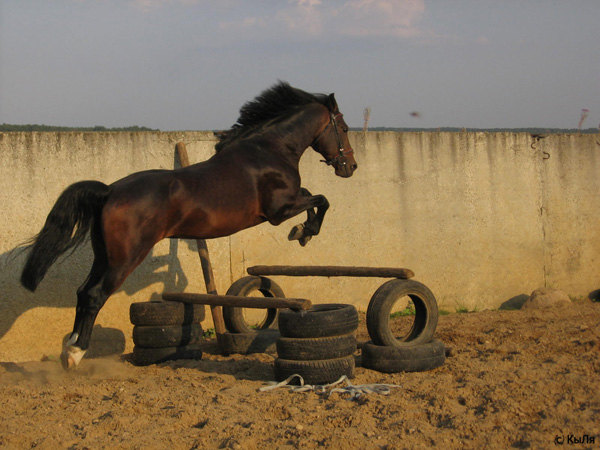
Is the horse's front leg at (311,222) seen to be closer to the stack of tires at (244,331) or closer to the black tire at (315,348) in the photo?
the stack of tires at (244,331)

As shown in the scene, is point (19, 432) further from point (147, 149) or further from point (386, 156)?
point (386, 156)

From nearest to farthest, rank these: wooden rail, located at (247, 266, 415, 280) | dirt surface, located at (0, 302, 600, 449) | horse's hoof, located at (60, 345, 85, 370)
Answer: dirt surface, located at (0, 302, 600, 449) < horse's hoof, located at (60, 345, 85, 370) < wooden rail, located at (247, 266, 415, 280)

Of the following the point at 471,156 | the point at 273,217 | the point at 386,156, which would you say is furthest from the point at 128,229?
the point at 471,156

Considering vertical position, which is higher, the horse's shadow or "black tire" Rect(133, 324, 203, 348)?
the horse's shadow

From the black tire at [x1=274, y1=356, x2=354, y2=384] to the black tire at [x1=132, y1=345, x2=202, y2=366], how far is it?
1604 millimetres

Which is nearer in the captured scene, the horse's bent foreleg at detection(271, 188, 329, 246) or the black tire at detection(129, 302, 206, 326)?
the horse's bent foreleg at detection(271, 188, 329, 246)

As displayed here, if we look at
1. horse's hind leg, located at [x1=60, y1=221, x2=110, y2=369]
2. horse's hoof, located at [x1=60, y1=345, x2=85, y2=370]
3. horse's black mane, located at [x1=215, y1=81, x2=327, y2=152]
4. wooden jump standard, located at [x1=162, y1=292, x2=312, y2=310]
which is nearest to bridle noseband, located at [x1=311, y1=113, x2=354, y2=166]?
horse's black mane, located at [x1=215, y1=81, x2=327, y2=152]

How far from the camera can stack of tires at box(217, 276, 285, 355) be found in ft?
21.3

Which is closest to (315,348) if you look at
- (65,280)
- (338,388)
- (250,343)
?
(338,388)

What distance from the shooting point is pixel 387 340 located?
541 cm

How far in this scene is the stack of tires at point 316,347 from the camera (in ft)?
16.1

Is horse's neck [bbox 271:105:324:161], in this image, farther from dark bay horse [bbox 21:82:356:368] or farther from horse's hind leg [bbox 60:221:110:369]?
horse's hind leg [bbox 60:221:110:369]

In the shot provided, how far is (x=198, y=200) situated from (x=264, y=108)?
4.43 feet

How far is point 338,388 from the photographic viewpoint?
462 centimetres
